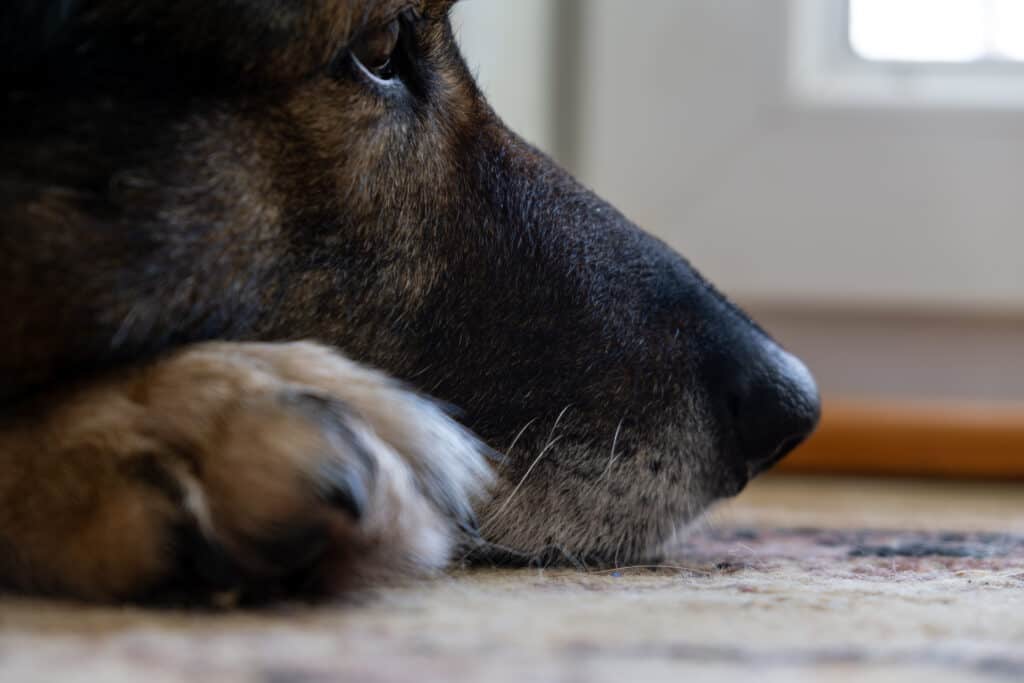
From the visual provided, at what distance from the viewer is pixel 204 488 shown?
26.7 inches

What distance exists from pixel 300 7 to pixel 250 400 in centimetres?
32

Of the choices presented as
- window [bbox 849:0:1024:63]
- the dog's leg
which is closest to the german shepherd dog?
the dog's leg

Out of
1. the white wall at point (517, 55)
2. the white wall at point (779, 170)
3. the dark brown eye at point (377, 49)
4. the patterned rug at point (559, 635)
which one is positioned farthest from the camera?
the white wall at point (779, 170)

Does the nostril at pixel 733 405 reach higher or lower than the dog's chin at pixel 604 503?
higher

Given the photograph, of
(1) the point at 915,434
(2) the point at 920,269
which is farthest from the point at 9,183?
(2) the point at 920,269

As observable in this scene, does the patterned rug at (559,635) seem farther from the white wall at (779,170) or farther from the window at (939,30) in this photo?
the window at (939,30)

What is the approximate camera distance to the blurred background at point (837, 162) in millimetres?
2477

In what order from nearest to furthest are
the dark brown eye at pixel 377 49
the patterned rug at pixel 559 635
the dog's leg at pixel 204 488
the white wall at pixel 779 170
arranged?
1. the patterned rug at pixel 559 635
2. the dog's leg at pixel 204 488
3. the dark brown eye at pixel 377 49
4. the white wall at pixel 779 170

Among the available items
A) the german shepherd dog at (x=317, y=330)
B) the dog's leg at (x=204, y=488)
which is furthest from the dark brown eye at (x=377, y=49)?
the dog's leg at (x=204, y=488)

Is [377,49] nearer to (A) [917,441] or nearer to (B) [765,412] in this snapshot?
(B) [765,412]

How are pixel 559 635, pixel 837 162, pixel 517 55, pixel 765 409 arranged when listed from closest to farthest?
1. pixel 559 635
2. pixel 765 409
3. pixel 517 55
4. pixel 837 162

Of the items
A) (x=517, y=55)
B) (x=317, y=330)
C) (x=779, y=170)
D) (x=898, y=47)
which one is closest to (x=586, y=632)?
(x=317, y=330)

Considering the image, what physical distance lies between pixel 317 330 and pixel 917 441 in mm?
1431

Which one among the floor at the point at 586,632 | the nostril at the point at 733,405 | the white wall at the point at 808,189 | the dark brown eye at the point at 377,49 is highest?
the white wall at the point at 808,189
